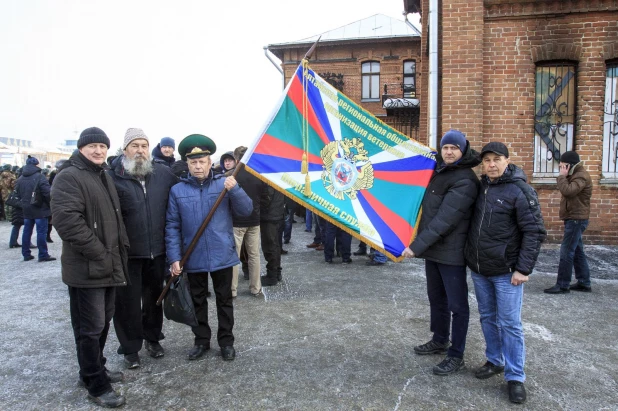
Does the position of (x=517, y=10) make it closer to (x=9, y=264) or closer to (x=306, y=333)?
(x=306, y=333)

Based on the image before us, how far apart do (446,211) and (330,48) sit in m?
22.2

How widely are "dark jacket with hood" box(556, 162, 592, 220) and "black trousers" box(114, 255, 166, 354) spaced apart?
199 inches

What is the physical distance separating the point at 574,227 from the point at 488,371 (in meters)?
3.20

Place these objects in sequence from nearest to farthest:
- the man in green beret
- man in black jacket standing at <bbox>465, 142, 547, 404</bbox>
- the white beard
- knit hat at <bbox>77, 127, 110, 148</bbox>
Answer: man in black jacket standing at <bbox>465, 142, 547, 404</bbox> → knit hat at <bbox>77, 127, 110, 148</bbox> → the white beard → the man in green beret

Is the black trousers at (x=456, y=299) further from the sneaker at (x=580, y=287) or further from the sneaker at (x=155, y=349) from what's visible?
the sneaker at (x=580, y=287)

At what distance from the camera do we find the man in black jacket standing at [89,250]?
3.02 metres

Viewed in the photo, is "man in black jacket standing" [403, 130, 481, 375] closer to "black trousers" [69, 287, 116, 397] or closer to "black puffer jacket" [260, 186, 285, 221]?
"black trousers" [69, 287, 116, 397]

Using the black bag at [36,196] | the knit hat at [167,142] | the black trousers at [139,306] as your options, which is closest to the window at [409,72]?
the black bag at [36,196]

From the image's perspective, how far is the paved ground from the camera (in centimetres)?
315

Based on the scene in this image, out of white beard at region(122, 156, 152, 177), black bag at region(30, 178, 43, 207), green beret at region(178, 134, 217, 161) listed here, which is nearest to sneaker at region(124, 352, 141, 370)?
white beard at region(122, 156, 152, 177)

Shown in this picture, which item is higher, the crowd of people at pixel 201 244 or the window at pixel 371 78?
the window at pixel 371 78

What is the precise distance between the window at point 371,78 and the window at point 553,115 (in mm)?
16602

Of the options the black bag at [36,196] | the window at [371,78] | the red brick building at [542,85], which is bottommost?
the black bag at [36,196]

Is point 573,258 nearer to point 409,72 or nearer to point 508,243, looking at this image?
point 508,243
